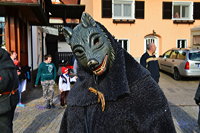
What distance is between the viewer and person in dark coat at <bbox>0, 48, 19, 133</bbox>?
9.80 feet

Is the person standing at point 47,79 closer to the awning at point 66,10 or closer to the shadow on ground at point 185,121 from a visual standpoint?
the shadow on ground at point 185,121

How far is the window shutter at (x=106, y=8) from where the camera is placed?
16609 millimetres

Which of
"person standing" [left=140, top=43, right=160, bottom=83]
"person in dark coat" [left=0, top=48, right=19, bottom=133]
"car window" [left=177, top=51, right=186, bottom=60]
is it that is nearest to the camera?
"person in dark coat" [left=0, top=48, right=19, bottom=133]

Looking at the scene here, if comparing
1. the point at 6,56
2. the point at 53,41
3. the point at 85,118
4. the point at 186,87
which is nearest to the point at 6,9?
the point at 6,56

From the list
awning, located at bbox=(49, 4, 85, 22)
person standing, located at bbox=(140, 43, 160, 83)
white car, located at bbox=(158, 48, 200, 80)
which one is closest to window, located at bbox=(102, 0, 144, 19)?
awning, located at bbox=(49, 4, 85, 22)

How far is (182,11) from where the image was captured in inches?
708

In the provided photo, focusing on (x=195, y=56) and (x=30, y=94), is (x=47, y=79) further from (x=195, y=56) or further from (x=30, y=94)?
(x=195, y=56)

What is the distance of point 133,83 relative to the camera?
0.98 metres

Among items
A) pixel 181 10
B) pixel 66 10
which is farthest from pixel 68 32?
pixel 181 10

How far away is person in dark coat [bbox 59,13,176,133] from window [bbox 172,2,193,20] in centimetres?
1820

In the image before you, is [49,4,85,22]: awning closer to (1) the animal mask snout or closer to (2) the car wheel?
(2) the car wheel

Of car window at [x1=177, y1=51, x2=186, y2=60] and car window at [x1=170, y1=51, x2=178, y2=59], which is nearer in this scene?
car window at [x1=177, y1=51, x2=186, y2=60]

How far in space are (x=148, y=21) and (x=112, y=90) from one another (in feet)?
56.8

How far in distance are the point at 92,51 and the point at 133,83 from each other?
25cm
